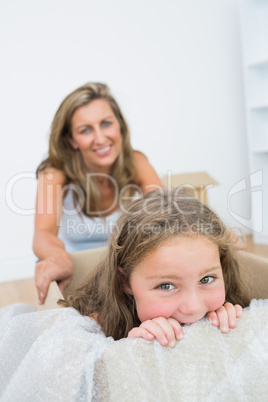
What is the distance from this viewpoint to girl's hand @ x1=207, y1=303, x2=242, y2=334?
69cm

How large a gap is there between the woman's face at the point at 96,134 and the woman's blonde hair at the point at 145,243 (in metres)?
0.84

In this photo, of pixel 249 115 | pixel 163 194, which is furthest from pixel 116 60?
pixel 163 194

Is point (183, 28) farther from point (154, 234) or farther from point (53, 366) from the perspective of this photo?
point (53, 366)

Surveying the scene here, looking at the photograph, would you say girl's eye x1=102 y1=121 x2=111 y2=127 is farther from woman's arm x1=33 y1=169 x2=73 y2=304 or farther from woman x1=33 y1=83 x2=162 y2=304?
woman's arm x1=33 y1=169 x2=73 y2=304

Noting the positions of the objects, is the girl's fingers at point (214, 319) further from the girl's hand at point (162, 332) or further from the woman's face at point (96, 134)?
the woman's face at point (96, 134)

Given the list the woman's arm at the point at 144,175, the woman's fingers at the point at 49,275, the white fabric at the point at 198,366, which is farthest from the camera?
the woman's arm at the point at 144,175

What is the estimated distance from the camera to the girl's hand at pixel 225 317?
691 mm

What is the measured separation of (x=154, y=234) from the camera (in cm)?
83

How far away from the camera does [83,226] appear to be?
5.93 ft

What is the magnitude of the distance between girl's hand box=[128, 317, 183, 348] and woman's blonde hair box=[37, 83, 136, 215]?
44.5 inches

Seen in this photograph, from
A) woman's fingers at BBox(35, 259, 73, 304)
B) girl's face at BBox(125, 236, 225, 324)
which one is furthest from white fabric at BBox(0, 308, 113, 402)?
woman's fingers at BBox(35, 259, 73, 304)

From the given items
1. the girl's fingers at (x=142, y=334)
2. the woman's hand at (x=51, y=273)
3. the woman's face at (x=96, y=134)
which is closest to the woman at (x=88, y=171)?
the woman's face at (x=96, y=134)

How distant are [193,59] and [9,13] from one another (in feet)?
5.02
